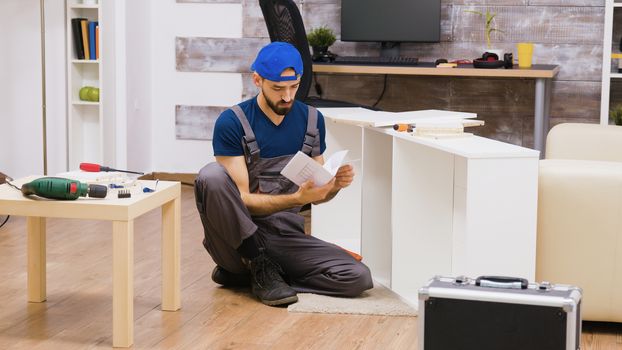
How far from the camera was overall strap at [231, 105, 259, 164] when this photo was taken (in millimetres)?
3551

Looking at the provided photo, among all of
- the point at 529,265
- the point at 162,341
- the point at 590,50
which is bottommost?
the point at 162,341

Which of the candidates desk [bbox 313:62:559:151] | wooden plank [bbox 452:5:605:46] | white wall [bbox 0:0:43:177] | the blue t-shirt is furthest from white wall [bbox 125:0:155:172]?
the blue t-shirt

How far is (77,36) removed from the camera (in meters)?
5.70

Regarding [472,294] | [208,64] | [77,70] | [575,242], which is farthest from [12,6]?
[472,294]

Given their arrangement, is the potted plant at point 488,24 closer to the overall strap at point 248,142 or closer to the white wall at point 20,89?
the white wall at point 20,89

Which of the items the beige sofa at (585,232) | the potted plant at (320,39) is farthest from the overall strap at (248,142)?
the potted plant at (320,39)

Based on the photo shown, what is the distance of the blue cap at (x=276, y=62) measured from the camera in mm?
3477

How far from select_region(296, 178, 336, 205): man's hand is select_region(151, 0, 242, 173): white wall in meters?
2.93

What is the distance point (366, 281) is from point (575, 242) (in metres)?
0.80

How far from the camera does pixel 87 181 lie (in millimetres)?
3264

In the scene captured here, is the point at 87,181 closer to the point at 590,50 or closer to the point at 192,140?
the point at 192,140

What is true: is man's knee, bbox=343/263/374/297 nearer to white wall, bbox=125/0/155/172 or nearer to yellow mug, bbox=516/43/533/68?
yellow mug, bbox=516/43/533/68

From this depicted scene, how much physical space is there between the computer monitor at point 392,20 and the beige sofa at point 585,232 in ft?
9.29

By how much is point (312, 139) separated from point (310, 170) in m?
0.40
